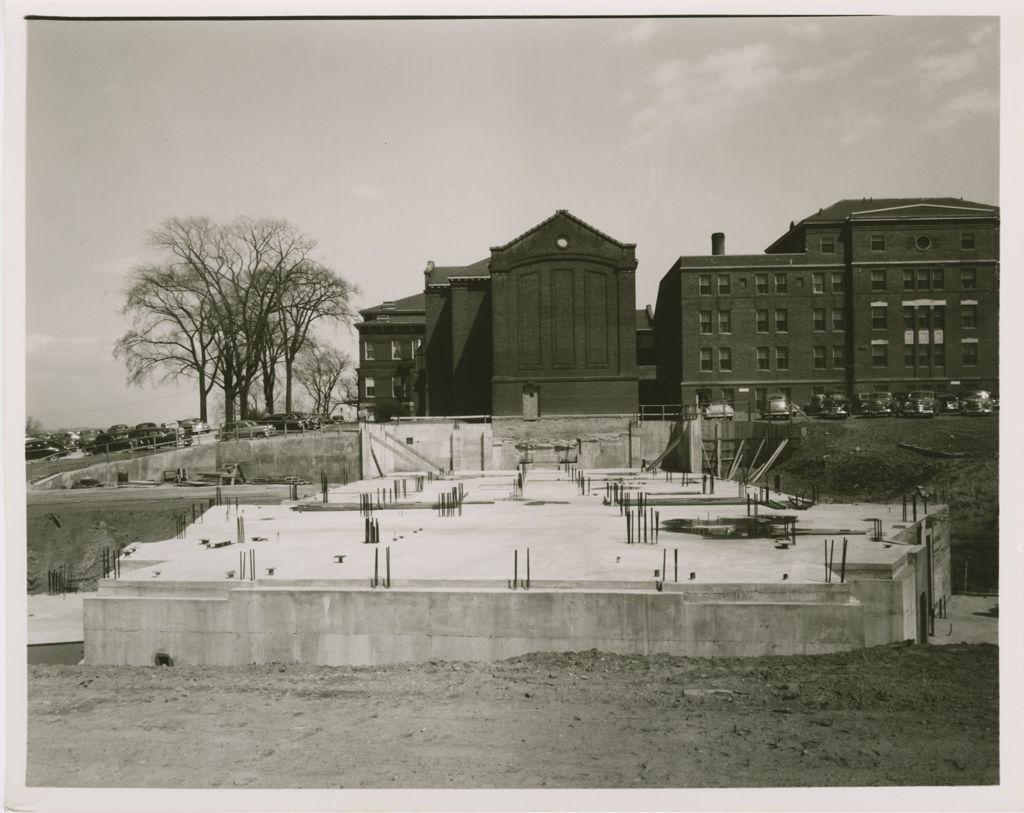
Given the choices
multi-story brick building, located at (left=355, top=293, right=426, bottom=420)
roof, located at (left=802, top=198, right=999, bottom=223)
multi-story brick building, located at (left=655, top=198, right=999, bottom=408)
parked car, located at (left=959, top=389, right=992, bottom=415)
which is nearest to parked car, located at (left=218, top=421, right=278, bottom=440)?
multi-story brick building, located at (left=355, top=293, right=426, bottom=420)

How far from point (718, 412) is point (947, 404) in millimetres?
11664

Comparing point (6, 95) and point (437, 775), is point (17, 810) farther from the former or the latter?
point (6, 95)

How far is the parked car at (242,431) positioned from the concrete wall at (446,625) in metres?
26.1

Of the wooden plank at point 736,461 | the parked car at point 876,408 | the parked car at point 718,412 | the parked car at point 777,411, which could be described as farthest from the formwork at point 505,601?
the parked car at point 777,411

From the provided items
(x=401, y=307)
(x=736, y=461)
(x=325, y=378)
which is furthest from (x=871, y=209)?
(x=325, y=378)

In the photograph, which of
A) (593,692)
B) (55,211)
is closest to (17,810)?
(593,692)

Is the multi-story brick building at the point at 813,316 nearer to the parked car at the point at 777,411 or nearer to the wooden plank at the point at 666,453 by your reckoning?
the parked car at the point at 777,411

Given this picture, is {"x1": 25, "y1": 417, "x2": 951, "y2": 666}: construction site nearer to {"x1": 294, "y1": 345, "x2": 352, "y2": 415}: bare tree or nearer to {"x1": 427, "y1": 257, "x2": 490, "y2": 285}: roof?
{"x1": 427, "y1": 257, "x2": 490, "y2": 285}: roof

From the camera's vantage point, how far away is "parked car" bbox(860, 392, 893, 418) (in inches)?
1457

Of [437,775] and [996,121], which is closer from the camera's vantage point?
[437,775]

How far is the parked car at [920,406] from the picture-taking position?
34.9 m

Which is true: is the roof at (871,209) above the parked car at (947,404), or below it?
above

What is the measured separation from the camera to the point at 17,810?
Result: 9.38 m

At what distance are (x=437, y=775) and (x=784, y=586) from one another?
712 cm
